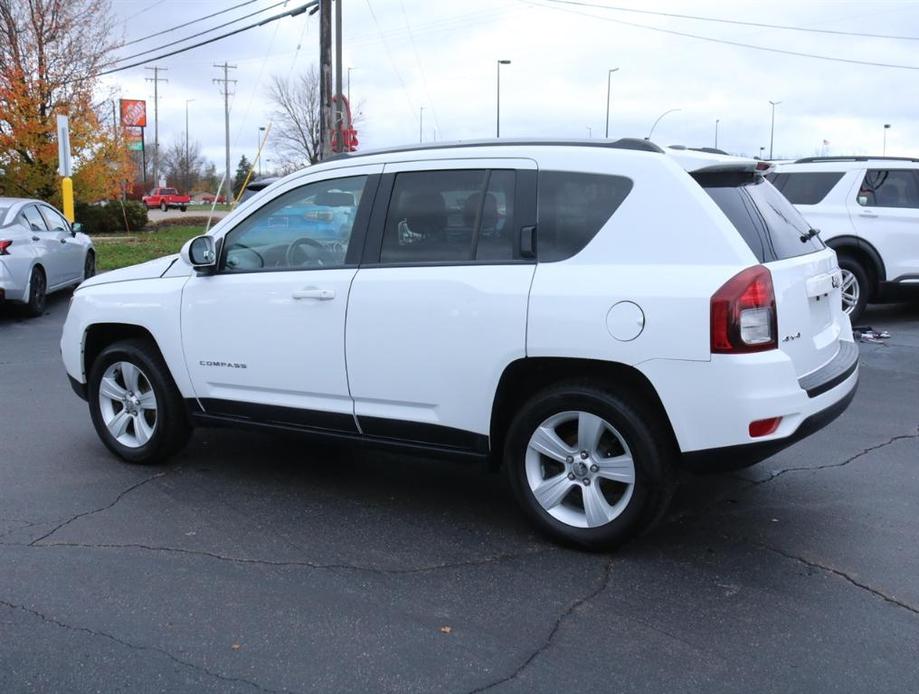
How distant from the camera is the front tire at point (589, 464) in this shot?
13.7ft

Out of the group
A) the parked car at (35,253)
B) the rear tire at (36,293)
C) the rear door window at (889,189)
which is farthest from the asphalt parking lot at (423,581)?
the rear tire at (36,293)

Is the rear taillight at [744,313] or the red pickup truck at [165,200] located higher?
the red pickup truck at [165,200]

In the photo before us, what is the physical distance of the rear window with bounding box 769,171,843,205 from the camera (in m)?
11.6

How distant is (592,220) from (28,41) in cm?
2463

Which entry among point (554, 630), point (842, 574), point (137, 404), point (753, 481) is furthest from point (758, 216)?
point (137, 404)

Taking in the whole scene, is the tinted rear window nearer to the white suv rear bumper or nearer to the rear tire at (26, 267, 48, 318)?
the white suv rear bumper

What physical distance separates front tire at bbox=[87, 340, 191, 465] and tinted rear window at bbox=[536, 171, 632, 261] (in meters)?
2.58

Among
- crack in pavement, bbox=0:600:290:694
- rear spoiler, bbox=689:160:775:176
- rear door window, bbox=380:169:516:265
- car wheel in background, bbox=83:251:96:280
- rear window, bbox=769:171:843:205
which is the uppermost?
rear window, bbox=769:171:843:205

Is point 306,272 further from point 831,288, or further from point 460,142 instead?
point 831,288

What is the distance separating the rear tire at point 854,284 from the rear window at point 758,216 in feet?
23.2

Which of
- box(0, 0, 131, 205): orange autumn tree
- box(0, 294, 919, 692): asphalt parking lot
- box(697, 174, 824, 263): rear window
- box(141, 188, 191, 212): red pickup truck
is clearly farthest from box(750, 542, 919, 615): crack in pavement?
box(141, 188, 191, 212): red pickup truck

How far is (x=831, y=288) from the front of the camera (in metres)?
4.74

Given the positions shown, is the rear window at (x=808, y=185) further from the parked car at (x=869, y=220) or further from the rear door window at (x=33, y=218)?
the rear door window at (x=33, y=218)

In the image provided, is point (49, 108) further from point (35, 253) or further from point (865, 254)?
point (865, 254)
